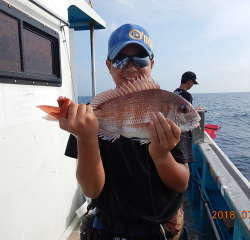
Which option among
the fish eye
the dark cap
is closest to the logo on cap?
the fish eye

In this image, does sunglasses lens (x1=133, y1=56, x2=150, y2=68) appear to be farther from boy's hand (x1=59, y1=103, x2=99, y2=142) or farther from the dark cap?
the dark cap

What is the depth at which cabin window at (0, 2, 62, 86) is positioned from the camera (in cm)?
215

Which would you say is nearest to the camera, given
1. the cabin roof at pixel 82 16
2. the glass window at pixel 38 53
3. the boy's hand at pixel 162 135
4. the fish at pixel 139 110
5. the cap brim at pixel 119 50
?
the boy's hand at pixel 162 135

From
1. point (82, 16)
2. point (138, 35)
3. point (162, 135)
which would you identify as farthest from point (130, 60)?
point (82, 16)

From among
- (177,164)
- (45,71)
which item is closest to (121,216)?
(177,164)

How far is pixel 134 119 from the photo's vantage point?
178 centimetres

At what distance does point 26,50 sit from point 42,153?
1.52 m

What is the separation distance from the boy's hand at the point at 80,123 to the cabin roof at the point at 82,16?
3.10 metres

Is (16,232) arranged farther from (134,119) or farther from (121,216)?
(134,119)

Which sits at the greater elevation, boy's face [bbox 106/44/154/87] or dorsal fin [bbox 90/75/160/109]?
boy's face [bbox 106/44/154/87]

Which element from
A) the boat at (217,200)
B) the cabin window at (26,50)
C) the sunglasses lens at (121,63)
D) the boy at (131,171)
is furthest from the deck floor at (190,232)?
the sunglasses lens at (121,63)

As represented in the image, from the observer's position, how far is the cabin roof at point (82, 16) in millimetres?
3990

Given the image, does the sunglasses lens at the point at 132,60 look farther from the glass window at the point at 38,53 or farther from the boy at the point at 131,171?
the glass window at the point at 38,53

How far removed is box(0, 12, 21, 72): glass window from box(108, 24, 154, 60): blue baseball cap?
122 centimetres
